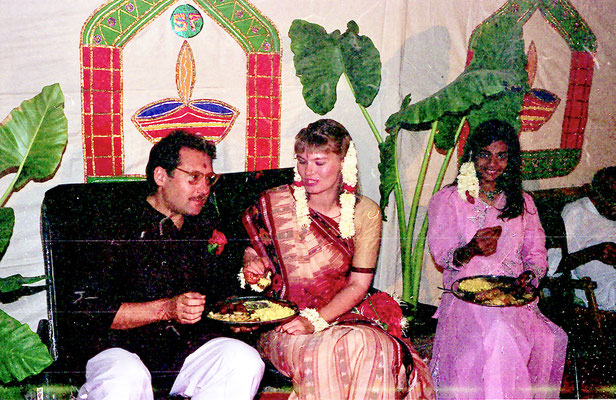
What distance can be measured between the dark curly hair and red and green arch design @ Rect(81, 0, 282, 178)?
160 cm

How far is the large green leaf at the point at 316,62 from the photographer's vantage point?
14.3ft

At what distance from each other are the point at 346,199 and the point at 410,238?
5.22 ft

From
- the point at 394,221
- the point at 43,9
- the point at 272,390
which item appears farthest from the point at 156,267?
the point at 394,221

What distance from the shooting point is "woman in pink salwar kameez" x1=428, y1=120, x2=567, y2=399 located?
11.5 feet

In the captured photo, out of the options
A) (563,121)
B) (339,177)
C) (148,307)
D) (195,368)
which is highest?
(563,121)

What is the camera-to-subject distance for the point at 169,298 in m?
3.11

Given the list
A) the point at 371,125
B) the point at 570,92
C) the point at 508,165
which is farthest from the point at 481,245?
the point at 570,92

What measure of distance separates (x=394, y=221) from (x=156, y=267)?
103 inches

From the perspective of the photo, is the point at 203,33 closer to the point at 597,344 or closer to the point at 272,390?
the point at 272,390

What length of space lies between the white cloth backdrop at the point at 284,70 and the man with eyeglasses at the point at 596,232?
122cm

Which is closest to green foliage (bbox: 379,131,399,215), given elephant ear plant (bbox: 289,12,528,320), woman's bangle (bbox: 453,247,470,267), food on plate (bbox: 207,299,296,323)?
elephant ear plant (bbox: 289,12,528,320)

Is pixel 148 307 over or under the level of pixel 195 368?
over

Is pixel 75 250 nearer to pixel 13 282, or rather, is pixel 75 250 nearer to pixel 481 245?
pixel 13 282

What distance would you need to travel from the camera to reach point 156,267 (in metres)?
3.17
